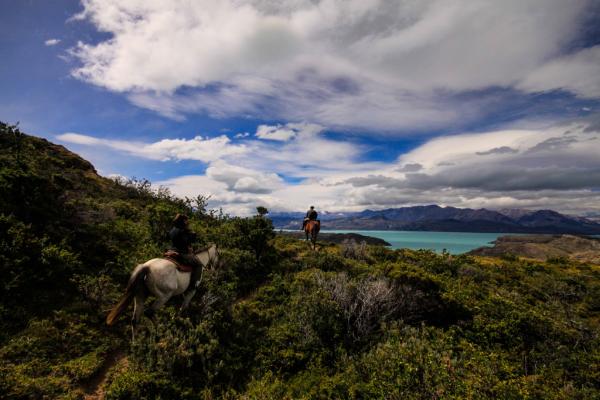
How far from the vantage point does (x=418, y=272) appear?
10695mm

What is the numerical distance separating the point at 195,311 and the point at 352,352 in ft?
16.7

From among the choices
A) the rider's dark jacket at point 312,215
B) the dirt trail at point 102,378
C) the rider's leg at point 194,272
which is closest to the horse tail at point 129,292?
the dirt trail at point 102,378

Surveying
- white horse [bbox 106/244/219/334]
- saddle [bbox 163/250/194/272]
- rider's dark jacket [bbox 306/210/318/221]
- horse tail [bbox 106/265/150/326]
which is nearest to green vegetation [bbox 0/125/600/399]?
white horse [bbox 106/244/219/334]

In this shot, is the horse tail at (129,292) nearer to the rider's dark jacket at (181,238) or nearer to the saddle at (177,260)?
the saddle at (177,260)

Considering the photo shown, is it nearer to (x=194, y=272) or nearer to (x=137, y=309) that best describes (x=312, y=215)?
(x=194, y=272)

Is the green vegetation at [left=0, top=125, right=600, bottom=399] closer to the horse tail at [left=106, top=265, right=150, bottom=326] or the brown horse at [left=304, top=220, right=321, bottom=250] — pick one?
the horse tail at [left=106, top=265, right=150, bottom=326]

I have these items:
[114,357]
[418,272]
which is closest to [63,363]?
[114,357]

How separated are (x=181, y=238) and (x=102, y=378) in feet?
12.3

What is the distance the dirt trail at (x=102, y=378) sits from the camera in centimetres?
598

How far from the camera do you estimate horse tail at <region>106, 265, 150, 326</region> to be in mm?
6953

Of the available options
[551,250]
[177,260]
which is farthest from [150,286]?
[551,250]

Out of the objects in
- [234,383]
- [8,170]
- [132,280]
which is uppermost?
[8,170]

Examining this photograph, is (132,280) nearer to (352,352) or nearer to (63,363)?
(63,363)

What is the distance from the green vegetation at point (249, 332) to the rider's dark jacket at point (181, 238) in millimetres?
1844
